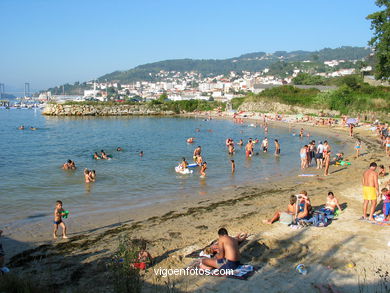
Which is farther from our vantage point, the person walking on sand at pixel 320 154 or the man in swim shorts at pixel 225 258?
the person walking on sand at pixel 320 154

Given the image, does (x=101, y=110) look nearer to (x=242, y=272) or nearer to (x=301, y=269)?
(x=242, y=272)

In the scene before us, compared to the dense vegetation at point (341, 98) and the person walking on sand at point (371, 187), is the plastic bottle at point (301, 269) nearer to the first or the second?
the person walking on sand at point (371, 187)

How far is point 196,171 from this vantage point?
58.7ft

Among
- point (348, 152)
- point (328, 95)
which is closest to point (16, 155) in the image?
point (348, 152)

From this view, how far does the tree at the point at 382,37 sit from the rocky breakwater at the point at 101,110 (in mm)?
48547

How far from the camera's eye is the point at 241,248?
7367mm

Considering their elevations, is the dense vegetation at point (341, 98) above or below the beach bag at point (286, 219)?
above

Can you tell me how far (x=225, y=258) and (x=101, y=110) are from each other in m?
67.2

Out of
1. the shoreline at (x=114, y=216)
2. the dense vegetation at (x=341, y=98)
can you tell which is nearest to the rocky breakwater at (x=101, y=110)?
the dense vegetation at (x=341, y=98)

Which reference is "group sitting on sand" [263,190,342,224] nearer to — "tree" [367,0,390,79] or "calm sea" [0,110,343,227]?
"calm sea" [0,110,343,227]

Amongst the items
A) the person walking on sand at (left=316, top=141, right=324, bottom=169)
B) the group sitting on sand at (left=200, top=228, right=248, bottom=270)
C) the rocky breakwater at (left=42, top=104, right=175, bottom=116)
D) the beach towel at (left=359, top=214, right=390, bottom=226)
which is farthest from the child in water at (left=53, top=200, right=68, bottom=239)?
the rocky breakwater at (left=42, top=104, right=175, bottom=116)

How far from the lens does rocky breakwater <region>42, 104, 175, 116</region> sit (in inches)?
2702

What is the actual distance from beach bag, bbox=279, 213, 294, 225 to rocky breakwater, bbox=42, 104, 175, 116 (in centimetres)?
6408

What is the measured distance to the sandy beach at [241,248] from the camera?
19.6 ft
